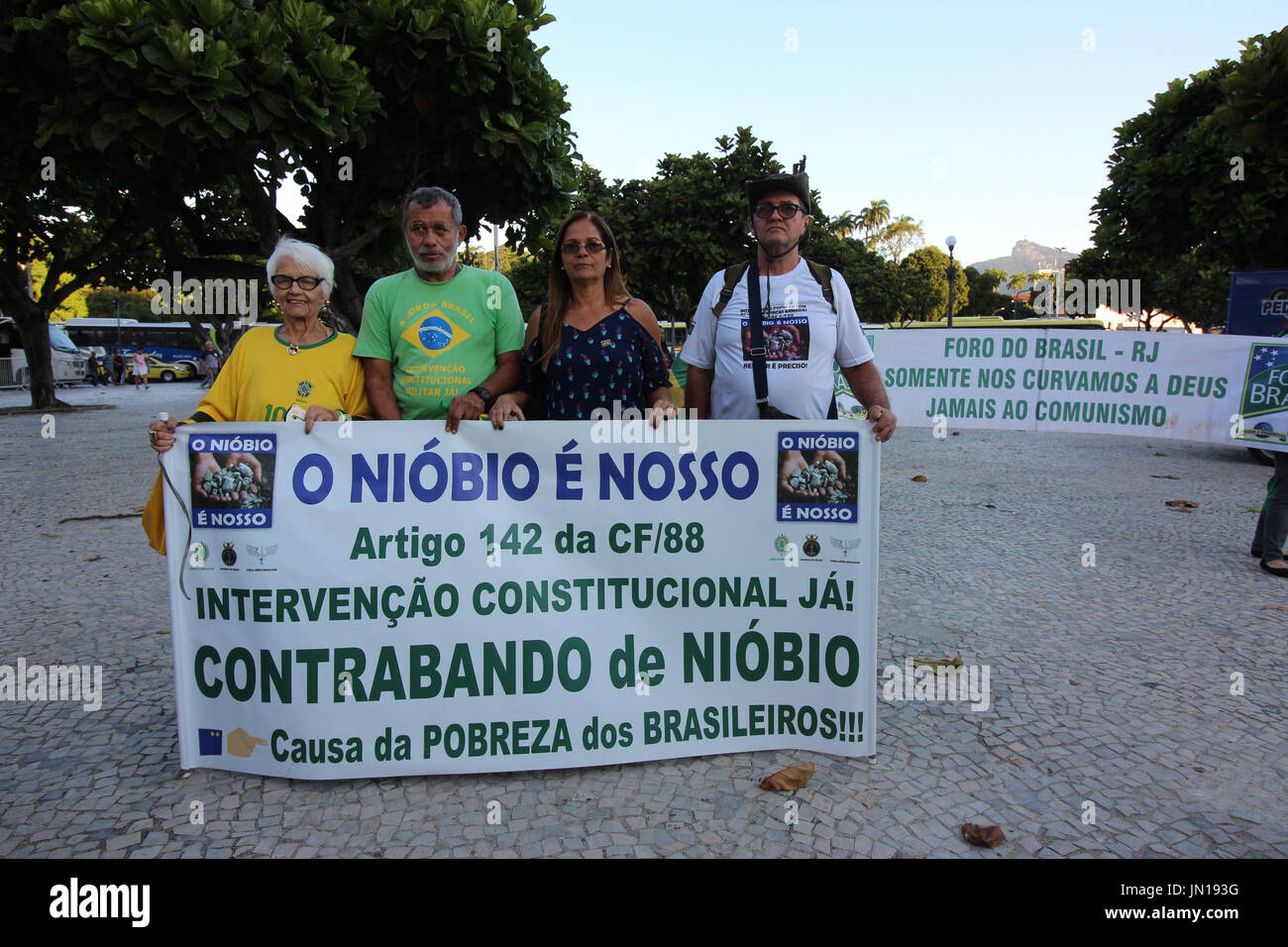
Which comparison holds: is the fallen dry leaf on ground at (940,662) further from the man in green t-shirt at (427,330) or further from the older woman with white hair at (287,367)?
the older woman with white hair at (287,367)

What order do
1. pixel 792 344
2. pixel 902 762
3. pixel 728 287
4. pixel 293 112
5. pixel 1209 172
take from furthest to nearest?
pixel 1209 172
pixel 293 112
pixel 728 287
pixel 792 344
pixel 902 762

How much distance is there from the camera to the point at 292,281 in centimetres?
305

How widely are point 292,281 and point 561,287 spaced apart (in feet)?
3.32

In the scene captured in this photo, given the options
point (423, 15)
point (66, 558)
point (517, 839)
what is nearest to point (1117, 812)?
point (517, 839)

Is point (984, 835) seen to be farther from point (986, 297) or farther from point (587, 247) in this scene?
point (986, 297)

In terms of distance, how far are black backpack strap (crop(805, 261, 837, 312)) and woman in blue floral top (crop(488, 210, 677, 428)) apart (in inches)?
27.1

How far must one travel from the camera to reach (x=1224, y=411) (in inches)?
412

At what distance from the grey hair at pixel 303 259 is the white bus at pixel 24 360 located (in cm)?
3684

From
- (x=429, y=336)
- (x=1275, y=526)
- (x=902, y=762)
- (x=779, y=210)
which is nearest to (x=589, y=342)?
(x=429, y=336)

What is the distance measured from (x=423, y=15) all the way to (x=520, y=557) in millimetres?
7696

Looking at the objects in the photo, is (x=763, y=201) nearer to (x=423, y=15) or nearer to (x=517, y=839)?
(x=517, y=839)

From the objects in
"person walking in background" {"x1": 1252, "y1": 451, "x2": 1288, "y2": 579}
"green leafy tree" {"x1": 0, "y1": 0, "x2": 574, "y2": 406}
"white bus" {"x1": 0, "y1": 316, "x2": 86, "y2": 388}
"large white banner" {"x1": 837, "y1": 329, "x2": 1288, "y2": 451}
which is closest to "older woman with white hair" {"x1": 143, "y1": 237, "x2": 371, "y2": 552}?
"green leafy tree" {"x1": 0, "y1": 0, "x2": 574, "y2": 406}

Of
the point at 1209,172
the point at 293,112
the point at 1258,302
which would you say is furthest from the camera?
the point at 1209,172
